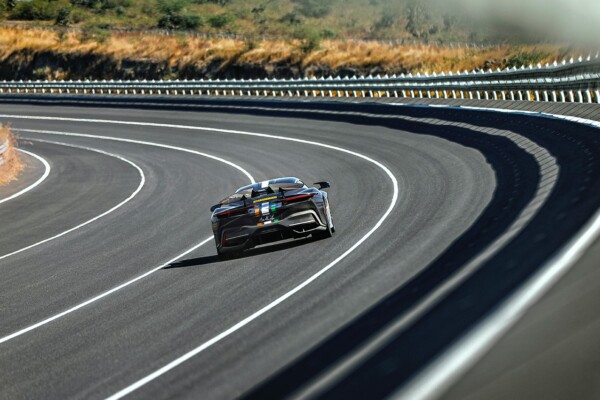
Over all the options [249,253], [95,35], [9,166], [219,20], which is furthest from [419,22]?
[249,253]

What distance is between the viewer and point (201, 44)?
70.6 meters

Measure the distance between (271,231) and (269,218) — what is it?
20cm

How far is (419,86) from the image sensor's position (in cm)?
4066

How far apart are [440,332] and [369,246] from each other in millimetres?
8311

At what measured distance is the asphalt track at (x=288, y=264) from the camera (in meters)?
Answer: 7.95

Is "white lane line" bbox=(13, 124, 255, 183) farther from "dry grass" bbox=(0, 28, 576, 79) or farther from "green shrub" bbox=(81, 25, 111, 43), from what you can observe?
"green shrub" bbox=(81, 25, 111, 43)

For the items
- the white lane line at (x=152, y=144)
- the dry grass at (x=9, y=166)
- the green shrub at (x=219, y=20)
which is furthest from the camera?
the green shrub at (x=219, y=20)

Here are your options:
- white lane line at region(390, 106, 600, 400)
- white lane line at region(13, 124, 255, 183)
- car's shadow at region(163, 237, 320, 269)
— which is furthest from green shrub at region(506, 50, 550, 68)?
white lane line at region(390, 106, 600, 400)

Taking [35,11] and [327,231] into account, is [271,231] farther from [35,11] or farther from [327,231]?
[35,11]

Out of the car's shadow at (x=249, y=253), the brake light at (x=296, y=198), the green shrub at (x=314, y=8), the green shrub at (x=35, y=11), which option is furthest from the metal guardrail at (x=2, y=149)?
the green shrub at (x=35, y=11)

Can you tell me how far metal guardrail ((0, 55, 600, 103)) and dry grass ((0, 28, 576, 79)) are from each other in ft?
24.5

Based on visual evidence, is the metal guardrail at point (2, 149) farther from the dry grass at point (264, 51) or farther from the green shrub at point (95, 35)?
the green shrub at point (95, 35)

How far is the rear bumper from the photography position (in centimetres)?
1418

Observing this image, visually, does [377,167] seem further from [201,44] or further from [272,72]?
[201,44]
